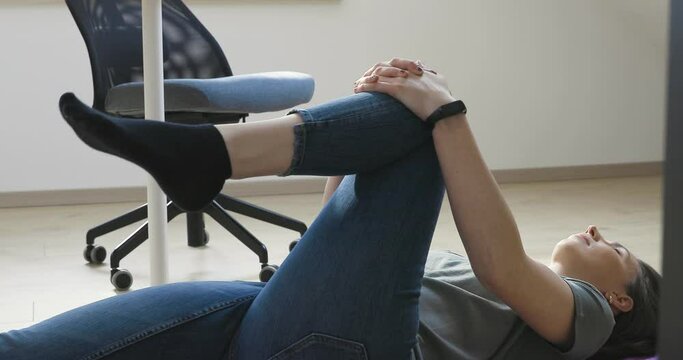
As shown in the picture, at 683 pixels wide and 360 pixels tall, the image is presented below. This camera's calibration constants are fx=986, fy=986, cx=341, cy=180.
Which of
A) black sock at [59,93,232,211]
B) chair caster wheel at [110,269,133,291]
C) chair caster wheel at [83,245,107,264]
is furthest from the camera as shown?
chair caster wheel at [83,245,107,264]

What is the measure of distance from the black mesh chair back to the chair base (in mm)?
352

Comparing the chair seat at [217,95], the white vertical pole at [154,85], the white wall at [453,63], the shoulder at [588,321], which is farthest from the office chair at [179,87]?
the shoulder at [588,321]

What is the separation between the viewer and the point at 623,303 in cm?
145

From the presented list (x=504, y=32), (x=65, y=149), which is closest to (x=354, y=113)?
(x=65, y=149)

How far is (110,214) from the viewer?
3643 mm

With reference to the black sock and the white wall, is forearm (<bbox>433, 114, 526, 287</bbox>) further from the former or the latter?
the white wall

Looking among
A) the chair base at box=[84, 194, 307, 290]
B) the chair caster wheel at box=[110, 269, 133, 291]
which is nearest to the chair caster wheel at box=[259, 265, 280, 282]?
the chair base at box=[84, 194, 307, 290]

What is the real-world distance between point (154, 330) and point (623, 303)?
2.24ft

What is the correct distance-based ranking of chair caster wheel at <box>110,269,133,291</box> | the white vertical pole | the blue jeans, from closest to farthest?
the blue jeans → the white vertical pole → chair caster wheel at <box>110,269,133,291</box>

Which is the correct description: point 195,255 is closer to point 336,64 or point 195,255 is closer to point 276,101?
point 276,101

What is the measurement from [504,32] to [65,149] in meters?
1.86

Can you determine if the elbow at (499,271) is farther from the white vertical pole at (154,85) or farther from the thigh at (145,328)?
the white vertical pole at (154,85)

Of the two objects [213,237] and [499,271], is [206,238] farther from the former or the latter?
[499,271]

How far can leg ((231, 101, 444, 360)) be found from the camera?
3.96 ft
